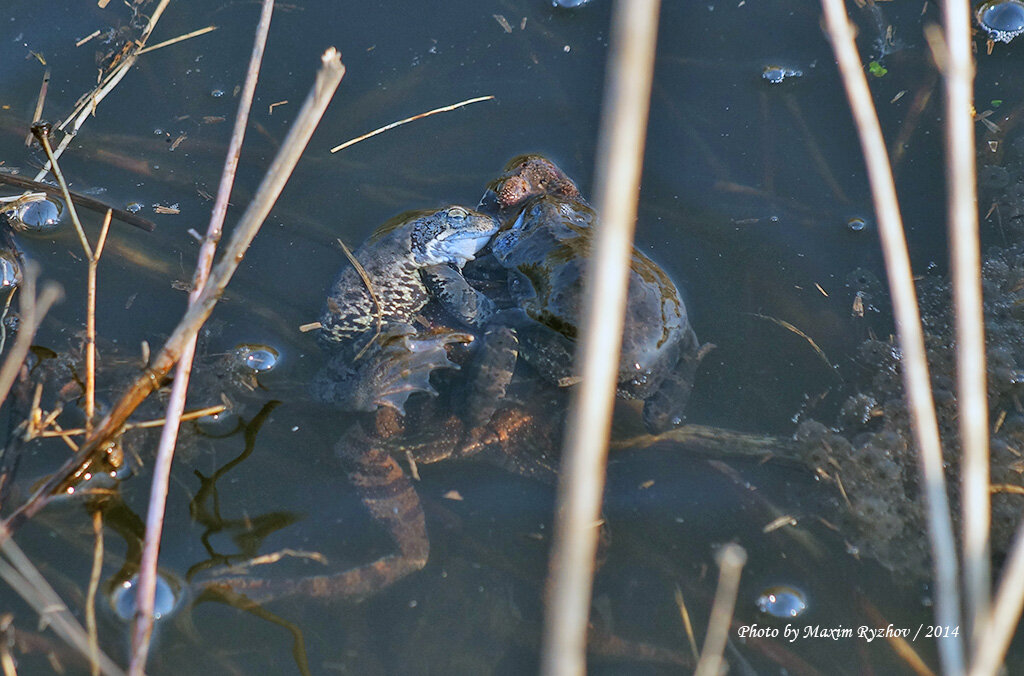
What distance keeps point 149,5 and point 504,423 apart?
123 inches

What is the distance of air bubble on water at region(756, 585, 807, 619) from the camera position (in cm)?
256

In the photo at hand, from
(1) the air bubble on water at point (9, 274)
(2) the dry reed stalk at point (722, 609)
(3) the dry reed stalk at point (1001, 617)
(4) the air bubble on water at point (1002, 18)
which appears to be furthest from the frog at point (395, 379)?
(4) the air bubble on water at point (1002, 18)

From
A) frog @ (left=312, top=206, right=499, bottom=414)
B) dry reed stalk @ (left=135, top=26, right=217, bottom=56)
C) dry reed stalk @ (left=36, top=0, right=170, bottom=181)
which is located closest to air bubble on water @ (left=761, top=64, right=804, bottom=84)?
frog @ (left=312, top=206, right=499, bottom=414)

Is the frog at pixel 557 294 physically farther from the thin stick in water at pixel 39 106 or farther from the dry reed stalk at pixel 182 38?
the thin stick in water at pixel 39 106

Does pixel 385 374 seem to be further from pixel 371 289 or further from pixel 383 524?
pixel 383 524

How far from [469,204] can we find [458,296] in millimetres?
551

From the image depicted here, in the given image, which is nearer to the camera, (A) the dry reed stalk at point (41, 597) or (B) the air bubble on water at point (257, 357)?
(A) the dry reed stalk at point (41, 597)

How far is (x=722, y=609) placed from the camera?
8.25 ft

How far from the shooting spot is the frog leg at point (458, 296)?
3.25m

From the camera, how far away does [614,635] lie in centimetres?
257

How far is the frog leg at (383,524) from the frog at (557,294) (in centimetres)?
71

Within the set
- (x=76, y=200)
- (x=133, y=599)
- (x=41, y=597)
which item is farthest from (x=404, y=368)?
(x=76, y=200)

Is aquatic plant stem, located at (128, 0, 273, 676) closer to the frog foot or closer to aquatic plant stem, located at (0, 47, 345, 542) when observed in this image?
aquatic plant stem, located at (0, 47, 345, 542)

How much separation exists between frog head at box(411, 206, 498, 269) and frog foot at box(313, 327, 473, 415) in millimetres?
405
